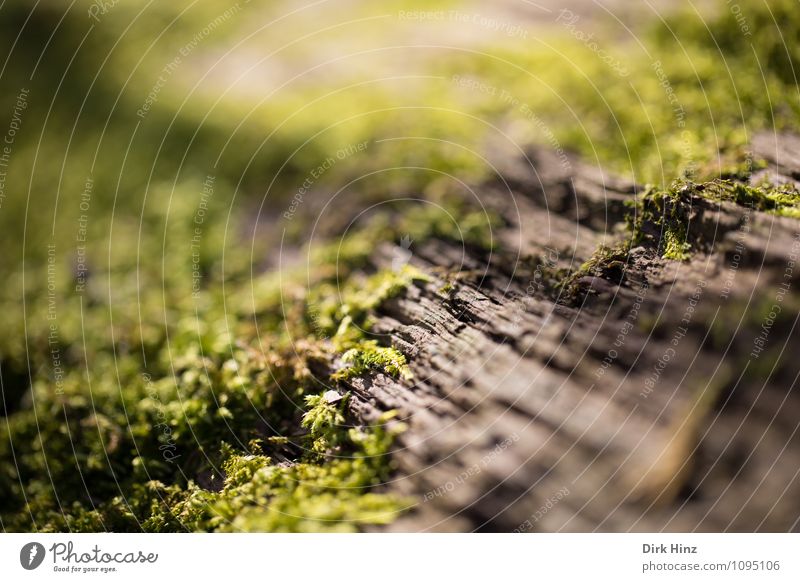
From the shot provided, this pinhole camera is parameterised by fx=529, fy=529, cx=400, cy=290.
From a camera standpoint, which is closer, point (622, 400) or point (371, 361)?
point (622, 400)

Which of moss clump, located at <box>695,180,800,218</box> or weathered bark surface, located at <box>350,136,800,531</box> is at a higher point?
moss clump, located at <box>695,180,800,218</box>

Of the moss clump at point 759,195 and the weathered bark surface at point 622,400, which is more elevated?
the moss clump at point 759,195

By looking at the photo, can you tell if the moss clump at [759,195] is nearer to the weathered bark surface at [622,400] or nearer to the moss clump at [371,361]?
the weathered bark surface at [622,400]

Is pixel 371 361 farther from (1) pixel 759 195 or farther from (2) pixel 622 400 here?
(1) pixel 759 195

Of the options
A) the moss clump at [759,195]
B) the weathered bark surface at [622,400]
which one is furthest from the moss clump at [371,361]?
the moss clump at [759,195]

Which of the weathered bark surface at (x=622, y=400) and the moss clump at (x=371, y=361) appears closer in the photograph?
the weathered bark surface at (x=622, y=400)

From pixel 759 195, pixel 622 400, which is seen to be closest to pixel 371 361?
pixel 622 400

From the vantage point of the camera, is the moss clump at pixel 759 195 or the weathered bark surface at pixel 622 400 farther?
the moss clump at pixel 759 195

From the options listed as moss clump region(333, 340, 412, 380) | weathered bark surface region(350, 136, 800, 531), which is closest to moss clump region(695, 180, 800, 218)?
weathered bark surface region(350, 136, 800, 531)

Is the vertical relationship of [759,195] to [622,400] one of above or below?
above

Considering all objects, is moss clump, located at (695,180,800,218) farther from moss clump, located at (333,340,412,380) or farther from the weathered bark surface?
moss clump, located at (333,340,412,380)
